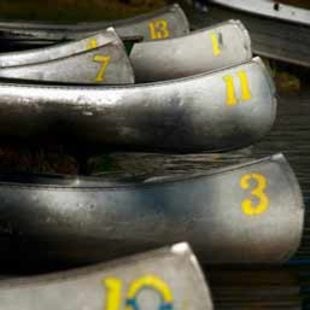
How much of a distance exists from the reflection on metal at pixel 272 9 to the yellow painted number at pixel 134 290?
18.4 meters

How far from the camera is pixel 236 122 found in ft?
51.2

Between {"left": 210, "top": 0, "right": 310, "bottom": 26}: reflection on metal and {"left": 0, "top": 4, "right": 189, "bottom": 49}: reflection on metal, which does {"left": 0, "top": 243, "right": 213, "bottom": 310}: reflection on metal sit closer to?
{"left": 0, "top": 4, "right": 189, "bottom": 49}: reflection on metal

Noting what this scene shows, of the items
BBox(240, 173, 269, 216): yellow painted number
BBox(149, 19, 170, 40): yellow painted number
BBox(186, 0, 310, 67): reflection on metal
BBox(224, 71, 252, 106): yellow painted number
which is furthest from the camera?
BBox(186, 0, 310, 67): reflection on metal

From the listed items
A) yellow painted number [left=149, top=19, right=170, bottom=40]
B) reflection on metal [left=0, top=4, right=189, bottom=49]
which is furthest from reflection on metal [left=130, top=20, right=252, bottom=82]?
yellow painted number [left=149, top=19, right=170, bottom=40]

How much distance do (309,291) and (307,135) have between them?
8.47m

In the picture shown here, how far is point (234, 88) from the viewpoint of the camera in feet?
50.4

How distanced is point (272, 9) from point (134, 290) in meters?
18.8

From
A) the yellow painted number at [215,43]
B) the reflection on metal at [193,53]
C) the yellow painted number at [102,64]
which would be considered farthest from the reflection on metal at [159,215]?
the yellow painted number at [215,43]

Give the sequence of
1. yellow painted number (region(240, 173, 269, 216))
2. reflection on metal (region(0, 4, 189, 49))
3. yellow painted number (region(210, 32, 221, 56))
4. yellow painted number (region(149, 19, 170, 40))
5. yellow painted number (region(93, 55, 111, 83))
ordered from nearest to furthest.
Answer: yellow painted number (region(240, 173, 269, 216)) → yellow painted number (region(93, 55, 111, 83)) → yellow painted number (region(210, 32, 221, 56)) → reflection on metal (region(0, 4, 189, 49)) → yellow painted number (region(149, 19, 170, 40))

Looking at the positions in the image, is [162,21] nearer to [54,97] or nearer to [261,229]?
[54,97]

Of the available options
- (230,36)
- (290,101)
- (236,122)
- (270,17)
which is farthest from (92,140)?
(270,17)

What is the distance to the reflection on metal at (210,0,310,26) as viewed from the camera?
25.4 meters

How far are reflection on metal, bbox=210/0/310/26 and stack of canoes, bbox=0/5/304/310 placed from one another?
5731 millimetres

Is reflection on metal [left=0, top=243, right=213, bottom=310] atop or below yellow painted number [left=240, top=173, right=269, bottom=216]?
atop
